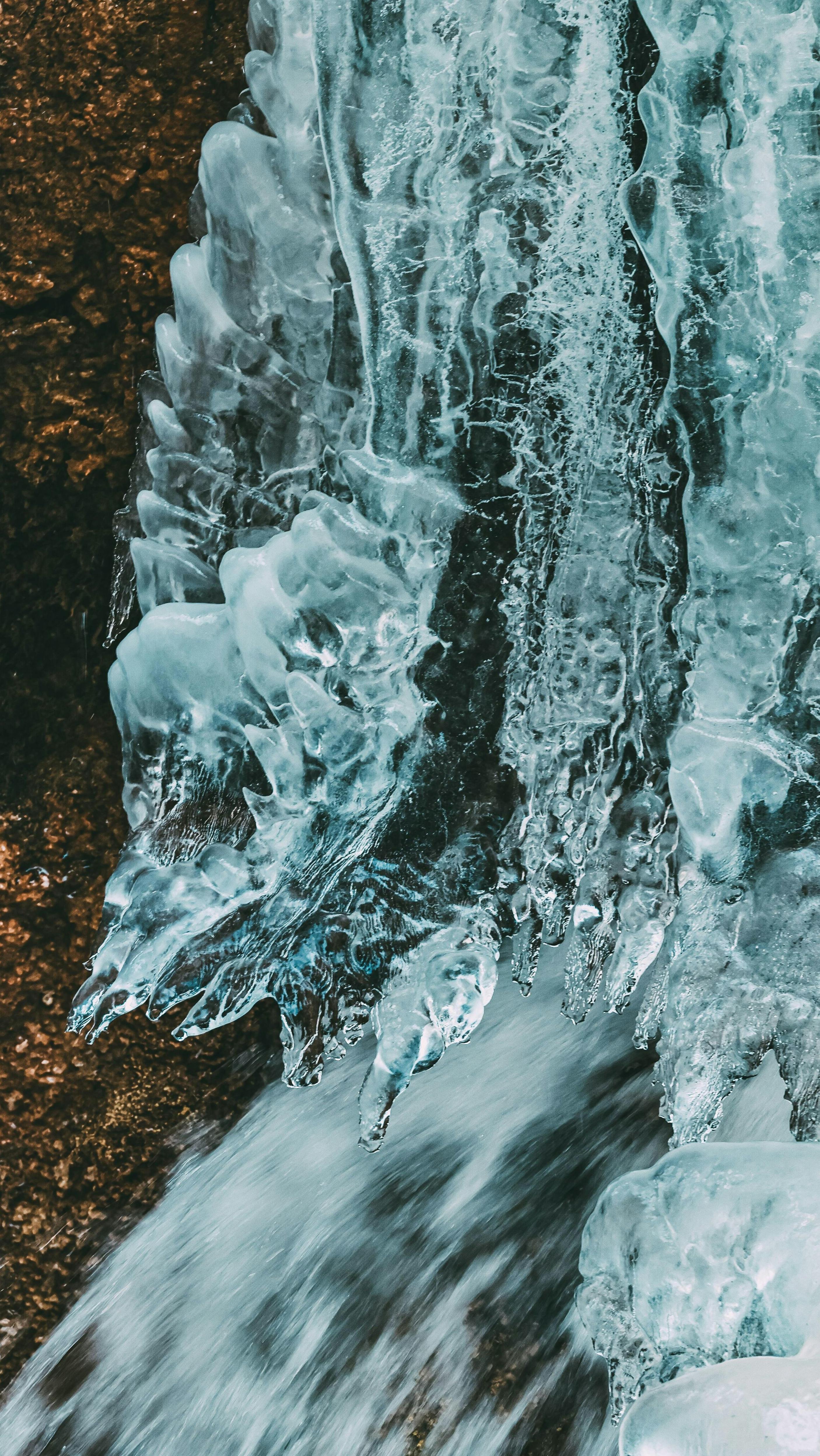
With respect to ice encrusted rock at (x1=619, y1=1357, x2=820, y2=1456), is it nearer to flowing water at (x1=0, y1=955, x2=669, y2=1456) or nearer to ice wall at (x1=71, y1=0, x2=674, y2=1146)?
ice wall at (x1=71, y1=0, x2=674, y2=1146)

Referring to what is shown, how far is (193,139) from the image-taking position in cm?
113

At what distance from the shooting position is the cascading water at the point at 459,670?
0.78 meters

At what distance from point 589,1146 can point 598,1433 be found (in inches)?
12.7

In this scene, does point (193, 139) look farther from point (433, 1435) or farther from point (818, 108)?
point (433, 1435)

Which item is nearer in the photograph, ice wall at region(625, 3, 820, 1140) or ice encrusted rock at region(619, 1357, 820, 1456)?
ice encrusted rock at region(619, 1357, 820, 1456)

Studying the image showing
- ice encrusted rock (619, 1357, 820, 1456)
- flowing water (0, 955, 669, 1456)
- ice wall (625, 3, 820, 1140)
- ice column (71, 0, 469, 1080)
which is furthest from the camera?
flowing water (0, 955, 669, 1456)

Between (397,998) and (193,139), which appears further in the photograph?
(193,139)

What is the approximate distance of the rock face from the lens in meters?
1.12

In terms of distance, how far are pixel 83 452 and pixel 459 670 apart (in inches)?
19.6

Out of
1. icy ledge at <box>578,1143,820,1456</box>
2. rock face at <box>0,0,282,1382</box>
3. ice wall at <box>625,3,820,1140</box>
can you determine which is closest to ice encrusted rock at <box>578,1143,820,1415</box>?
icy ledge at <box>578,1143,820,1456</box>

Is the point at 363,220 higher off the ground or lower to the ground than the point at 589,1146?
higher

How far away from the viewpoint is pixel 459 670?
948 millimetres

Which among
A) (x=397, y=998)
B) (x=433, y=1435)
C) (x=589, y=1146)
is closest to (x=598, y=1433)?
(x=433, y=1435)

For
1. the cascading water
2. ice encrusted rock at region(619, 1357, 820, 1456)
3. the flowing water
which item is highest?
the cascading water
